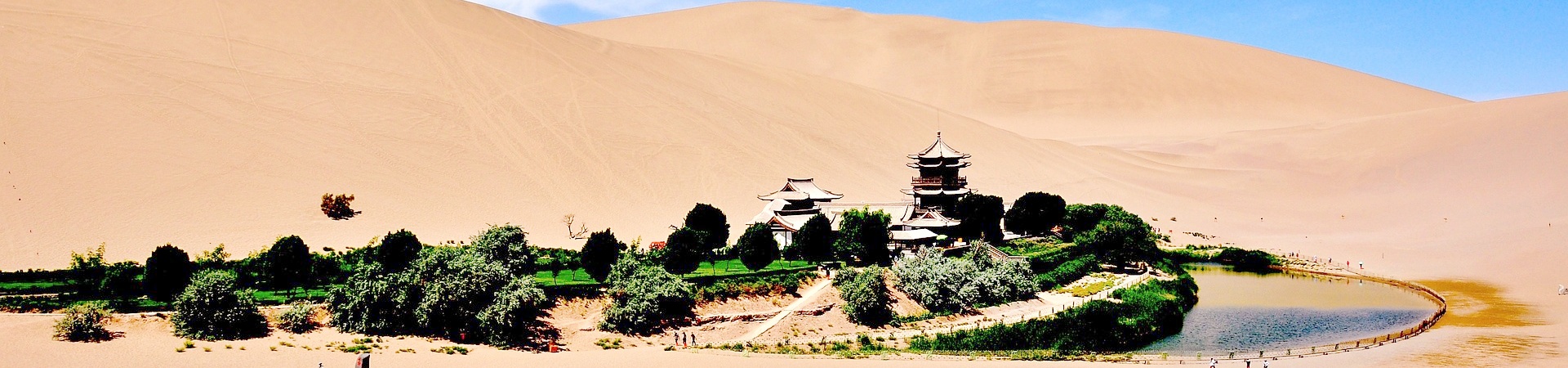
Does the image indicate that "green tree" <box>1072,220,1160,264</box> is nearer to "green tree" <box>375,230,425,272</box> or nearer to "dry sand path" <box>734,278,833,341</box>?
"dry sand path" <box>734,278,833,341</box>

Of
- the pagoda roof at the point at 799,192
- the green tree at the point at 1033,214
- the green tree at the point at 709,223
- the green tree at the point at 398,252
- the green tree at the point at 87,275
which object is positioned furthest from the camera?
the green tree at the point at 1033,214

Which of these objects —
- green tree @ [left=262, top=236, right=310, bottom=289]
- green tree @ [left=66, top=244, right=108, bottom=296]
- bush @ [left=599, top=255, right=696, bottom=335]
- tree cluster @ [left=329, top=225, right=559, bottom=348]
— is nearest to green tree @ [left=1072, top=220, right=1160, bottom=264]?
bush @ [left=599, top=255, right=696, bottom=335]

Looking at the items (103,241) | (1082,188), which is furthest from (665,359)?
(1082,188)

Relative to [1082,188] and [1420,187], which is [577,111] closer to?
[1082,188]

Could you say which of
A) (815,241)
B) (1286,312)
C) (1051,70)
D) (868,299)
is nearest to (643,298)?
(868,299)

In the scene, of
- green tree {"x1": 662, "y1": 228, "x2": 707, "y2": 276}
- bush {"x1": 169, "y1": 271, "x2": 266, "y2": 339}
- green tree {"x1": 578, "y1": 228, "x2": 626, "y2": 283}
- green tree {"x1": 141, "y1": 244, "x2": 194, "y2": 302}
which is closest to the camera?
bush {"x1": 169, "y1": 271, "x2": 266, "y2": 339}

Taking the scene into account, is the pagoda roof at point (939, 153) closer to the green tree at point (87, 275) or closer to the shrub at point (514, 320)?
the shrub at point (514, 320)

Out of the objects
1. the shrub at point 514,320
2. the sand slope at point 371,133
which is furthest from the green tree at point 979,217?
the shrub at point 514,320
